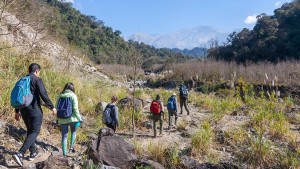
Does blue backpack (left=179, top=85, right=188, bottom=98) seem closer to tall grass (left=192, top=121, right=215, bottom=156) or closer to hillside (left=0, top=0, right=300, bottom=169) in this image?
hillside (left=0, top=0, right=300, bottom=169)

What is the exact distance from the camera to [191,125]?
10.9 metres

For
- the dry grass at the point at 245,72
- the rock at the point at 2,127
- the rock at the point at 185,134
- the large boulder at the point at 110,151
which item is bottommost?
the rock at the point at 185,134

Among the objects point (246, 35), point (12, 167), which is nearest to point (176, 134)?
point (12, 167)

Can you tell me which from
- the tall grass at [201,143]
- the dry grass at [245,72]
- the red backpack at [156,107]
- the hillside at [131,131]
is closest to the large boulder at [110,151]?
the hillside at [131,131]

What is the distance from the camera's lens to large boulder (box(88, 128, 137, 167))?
6080mm

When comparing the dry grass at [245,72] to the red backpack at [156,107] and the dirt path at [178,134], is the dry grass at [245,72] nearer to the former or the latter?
the dirt path at [178,134]

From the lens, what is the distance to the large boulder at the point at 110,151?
608 centimetres

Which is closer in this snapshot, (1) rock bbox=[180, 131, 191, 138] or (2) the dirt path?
(2) the dirt path

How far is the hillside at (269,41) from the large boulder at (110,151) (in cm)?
3130

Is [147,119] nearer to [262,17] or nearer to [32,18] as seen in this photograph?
[32,18]

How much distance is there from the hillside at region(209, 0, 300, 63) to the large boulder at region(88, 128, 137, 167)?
31297 mm

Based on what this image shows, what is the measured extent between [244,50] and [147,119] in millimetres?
32240

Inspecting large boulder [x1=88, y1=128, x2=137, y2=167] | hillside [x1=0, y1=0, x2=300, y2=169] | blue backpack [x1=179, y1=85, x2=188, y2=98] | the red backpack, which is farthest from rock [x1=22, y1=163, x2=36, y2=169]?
blue backpack [x1=179, y1=85, x2=188, y2=98]

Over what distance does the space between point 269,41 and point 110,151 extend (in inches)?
1425
